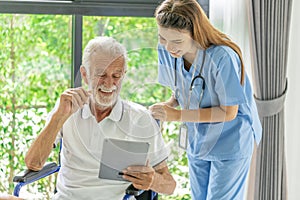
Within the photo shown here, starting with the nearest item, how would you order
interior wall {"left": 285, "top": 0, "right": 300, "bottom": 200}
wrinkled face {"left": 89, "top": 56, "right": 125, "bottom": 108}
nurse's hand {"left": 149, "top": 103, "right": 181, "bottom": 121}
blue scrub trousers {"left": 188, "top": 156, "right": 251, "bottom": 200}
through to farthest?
wrinkled face {"left": 89, "top": 56, "right": 125, "bottom": 108}, nurse's hand {"left": 149, "top": 103, "right": 181, "bottom": 121}, blue scrub trousers {"left": 188, "top": 156, "right": 251, "bottom": 200}, interior wall {"left": 285, "top": 0, "right": 300, "bottom": 200}

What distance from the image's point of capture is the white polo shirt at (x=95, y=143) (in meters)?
2.54

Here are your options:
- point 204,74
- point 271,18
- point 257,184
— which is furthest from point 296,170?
point 204,74

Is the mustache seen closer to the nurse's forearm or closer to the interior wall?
the nurse's forearm

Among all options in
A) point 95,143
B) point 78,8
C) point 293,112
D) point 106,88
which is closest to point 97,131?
point 95,143

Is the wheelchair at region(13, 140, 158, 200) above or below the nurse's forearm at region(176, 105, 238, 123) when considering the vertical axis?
below

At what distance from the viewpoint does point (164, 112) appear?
2592mm

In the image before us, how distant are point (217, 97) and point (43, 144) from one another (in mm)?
695

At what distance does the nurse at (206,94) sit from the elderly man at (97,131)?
11cm

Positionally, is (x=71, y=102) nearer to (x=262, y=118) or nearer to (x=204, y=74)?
(x=204, y=74)

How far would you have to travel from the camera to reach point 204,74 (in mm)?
2609

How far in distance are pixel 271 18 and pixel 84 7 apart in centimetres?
89

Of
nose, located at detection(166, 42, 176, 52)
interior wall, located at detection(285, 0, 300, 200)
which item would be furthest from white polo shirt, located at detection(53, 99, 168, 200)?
interior wall, located at detection(285, 0, 300, 200)

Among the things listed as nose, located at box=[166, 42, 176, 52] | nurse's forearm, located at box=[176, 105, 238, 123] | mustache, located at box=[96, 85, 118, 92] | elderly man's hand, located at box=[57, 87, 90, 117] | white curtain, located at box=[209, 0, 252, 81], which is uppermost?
white curtain, located at box=[209, 0, 252, 81]

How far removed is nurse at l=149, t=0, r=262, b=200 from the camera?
2.56 meters
